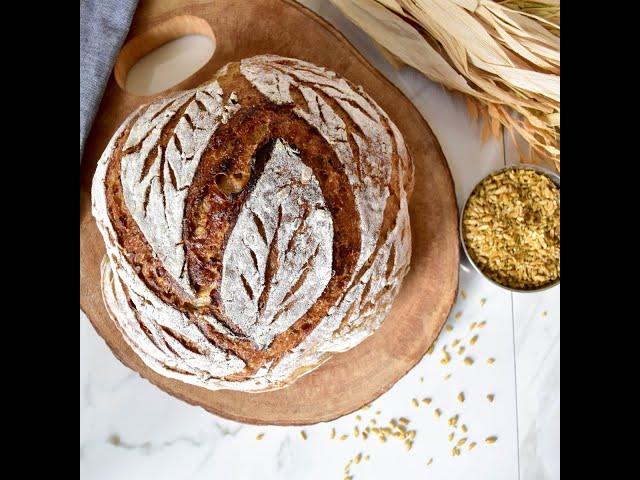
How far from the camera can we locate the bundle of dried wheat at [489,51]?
1438 millimetres

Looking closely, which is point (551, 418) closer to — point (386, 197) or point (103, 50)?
point (386, 197)

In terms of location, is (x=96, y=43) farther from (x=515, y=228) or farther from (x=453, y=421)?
(x=453, y=421)

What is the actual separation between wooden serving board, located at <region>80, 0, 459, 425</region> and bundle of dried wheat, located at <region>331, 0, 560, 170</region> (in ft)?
0.41

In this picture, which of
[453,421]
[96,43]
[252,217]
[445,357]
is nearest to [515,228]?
[445,357]

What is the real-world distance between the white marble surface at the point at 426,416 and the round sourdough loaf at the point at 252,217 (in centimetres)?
41

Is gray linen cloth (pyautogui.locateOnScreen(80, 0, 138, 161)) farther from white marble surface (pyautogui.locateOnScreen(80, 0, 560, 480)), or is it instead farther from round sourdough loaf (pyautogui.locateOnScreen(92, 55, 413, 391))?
white marble surface (pyautogui.locateOnScreen(80, 0, 560, 480))

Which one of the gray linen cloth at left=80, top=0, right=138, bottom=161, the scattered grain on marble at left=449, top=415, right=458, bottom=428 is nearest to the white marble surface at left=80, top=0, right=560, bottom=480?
the scattered grain on marble at left=449, top=415, right=458, bottom=428

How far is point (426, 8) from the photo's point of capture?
1499 millimetres

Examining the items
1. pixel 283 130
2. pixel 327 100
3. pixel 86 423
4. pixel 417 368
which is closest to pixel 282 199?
pixel 283 130

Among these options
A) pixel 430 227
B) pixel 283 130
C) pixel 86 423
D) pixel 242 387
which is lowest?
pixel 86 423

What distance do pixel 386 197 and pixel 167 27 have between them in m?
0.80

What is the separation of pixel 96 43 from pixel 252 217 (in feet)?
2.28

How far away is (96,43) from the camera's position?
153 cm

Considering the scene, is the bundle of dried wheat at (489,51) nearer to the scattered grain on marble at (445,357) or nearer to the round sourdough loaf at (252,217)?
the round sourdough loaf at (252,217)
